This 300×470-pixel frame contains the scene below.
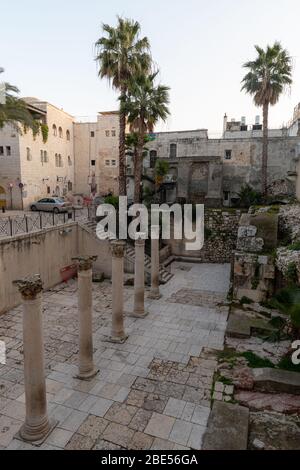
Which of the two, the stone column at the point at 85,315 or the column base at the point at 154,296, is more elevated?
the stone column at the point at 85,315

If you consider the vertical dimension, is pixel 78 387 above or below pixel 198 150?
below

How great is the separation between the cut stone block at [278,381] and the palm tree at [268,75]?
70.7 feet

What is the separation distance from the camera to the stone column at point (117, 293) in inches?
414

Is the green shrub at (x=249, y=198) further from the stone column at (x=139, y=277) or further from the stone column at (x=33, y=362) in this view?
the stone column at (x=33, y=362)

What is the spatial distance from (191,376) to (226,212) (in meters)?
16.6

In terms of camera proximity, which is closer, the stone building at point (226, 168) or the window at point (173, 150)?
the stone building at point (226, 168)

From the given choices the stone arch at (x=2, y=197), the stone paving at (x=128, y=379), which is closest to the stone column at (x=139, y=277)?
the stone paving at (x=128, y=379)

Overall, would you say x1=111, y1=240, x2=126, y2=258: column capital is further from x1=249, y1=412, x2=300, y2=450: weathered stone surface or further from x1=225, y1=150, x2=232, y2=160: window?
x1=225, y1=150, x2=232, y2=160: window

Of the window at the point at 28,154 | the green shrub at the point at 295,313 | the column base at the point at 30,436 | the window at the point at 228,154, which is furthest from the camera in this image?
the window at the point at 228,154

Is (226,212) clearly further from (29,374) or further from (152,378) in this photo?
(29,374)

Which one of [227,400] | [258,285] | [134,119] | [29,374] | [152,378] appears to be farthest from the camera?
[134,119]

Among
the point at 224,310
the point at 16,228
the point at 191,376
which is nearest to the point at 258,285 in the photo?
the point at 224,310

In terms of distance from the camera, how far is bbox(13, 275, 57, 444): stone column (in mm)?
6023

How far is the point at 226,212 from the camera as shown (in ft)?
77.1
